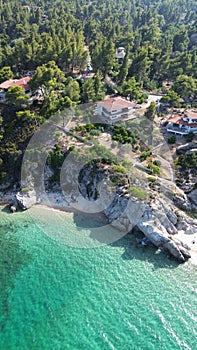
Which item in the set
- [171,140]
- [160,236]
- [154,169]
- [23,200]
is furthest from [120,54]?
[160,236]

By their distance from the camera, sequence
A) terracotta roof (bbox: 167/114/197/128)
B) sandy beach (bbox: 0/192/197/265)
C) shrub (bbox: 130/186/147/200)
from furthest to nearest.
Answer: terracotta roof (bbox: 167/114/197/128) < sandy beach (bbox: 0/192/197/265) < shrub (bbox: 130/186/147/200)

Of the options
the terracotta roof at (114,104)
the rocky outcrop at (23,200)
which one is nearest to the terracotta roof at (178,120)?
the terracotta roof at (114,104)

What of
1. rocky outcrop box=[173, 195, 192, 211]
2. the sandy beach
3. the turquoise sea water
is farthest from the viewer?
the sandy beach

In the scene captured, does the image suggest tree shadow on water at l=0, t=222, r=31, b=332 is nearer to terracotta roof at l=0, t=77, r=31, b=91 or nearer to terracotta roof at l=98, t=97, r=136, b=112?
terracotta roof at l=98, t=97, r=136, b=112

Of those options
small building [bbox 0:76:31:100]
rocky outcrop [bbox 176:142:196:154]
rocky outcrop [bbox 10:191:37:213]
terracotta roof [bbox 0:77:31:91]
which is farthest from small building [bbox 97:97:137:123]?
rocky outcrop [bbox 10:191:37:213]

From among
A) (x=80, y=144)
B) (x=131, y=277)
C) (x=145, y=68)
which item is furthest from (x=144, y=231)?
(x=145, y=68)

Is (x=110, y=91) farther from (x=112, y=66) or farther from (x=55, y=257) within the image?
(x=55, y=257)
